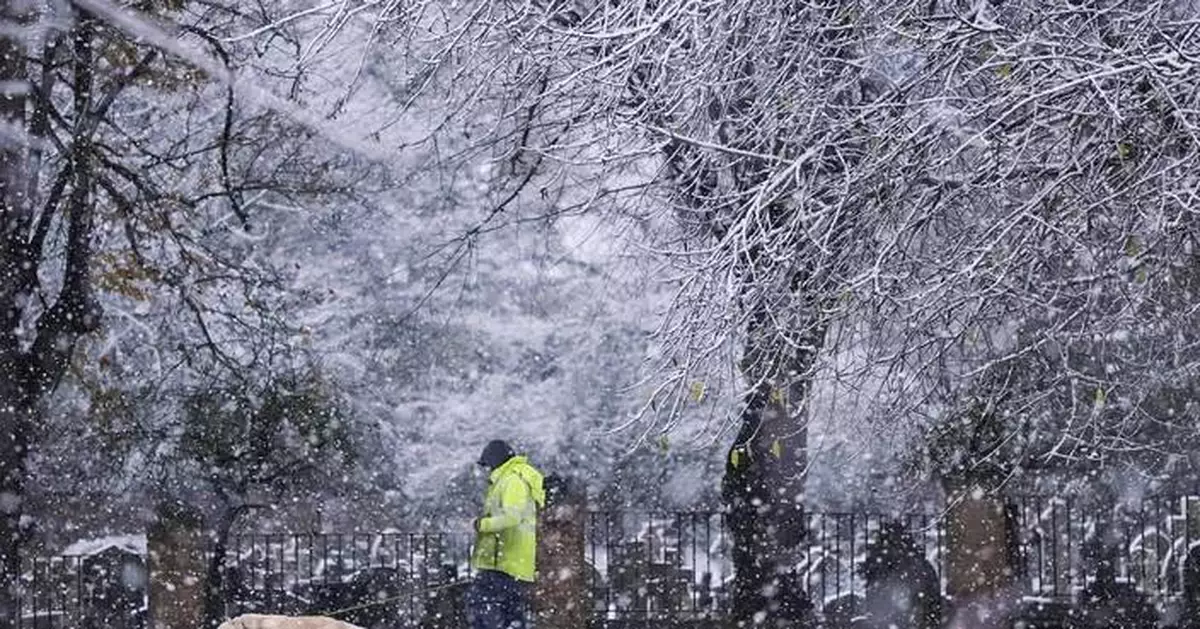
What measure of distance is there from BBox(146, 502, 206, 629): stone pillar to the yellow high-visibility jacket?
321 centimetres

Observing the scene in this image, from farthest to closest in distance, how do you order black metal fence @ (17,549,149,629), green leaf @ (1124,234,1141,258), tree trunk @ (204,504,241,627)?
black metal fence @ (17,549,149,629) → tree trunk @ (204,504,241,627) → green leaf @ (1124,234,1141,258)

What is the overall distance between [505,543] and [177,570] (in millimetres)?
3564

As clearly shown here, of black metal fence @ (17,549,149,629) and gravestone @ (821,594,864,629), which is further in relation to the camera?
black metal fence @ (17,549,149,629)

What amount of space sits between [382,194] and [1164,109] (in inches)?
773

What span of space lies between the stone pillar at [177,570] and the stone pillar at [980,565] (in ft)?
20.4

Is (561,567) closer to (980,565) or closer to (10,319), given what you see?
(980,565)

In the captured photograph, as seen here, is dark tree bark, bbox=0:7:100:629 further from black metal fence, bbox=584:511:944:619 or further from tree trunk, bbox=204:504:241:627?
black metal fence, bbox=584:511:944:619

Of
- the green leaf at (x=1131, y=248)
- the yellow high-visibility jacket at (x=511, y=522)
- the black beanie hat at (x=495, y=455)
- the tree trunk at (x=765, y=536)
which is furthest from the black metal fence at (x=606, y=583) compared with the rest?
the green leaf at (x=1131, y=248)

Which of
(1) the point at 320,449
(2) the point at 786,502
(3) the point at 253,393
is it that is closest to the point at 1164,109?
(2) the point at 786,502

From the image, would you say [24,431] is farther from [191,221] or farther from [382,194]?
[382,194]

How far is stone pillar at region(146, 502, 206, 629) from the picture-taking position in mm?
15008

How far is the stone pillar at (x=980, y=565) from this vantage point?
15.0 metres

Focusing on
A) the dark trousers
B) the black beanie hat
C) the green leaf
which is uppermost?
the green leaf

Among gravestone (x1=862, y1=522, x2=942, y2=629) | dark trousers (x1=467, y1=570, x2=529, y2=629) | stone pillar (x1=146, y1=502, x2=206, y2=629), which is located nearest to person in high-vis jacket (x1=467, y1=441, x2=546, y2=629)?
dark trousers (x1=467, y1=570, x2=529, y2=629)
